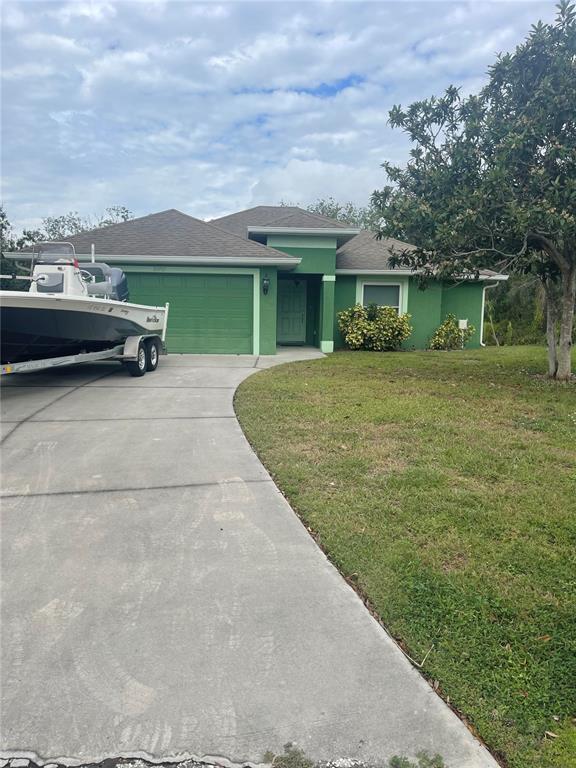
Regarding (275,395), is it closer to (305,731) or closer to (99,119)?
(305,731)

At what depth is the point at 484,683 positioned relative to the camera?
2209 mm

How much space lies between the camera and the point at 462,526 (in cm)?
358

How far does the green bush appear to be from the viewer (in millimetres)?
15500

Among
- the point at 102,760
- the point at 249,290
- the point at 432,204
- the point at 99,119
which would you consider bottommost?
the point at 102,760

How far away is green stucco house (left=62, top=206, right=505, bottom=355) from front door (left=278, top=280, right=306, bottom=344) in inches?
3.9

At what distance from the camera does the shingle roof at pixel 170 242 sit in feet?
43.7

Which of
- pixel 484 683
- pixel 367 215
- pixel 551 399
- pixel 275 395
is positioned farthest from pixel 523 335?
pixel 367 215

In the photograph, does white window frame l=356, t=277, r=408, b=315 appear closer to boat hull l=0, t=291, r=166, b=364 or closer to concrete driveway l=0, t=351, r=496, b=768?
boat hull l=0, t=291, r=166, b=364

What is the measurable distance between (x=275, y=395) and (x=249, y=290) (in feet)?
20.4

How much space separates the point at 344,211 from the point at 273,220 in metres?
32.0

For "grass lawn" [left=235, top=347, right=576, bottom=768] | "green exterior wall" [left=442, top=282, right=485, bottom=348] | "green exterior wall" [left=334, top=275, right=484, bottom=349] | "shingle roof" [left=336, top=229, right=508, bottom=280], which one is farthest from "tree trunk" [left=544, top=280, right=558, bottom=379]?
"green exterior wall" [left=442, top=282, right=485, bottom=348]

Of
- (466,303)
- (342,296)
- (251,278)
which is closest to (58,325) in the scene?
(251,278)

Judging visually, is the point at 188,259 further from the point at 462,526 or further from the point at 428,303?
the point at 462,526

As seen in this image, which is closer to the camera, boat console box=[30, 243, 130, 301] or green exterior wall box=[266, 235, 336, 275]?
boat console box=[30, 243, 130, 301]
